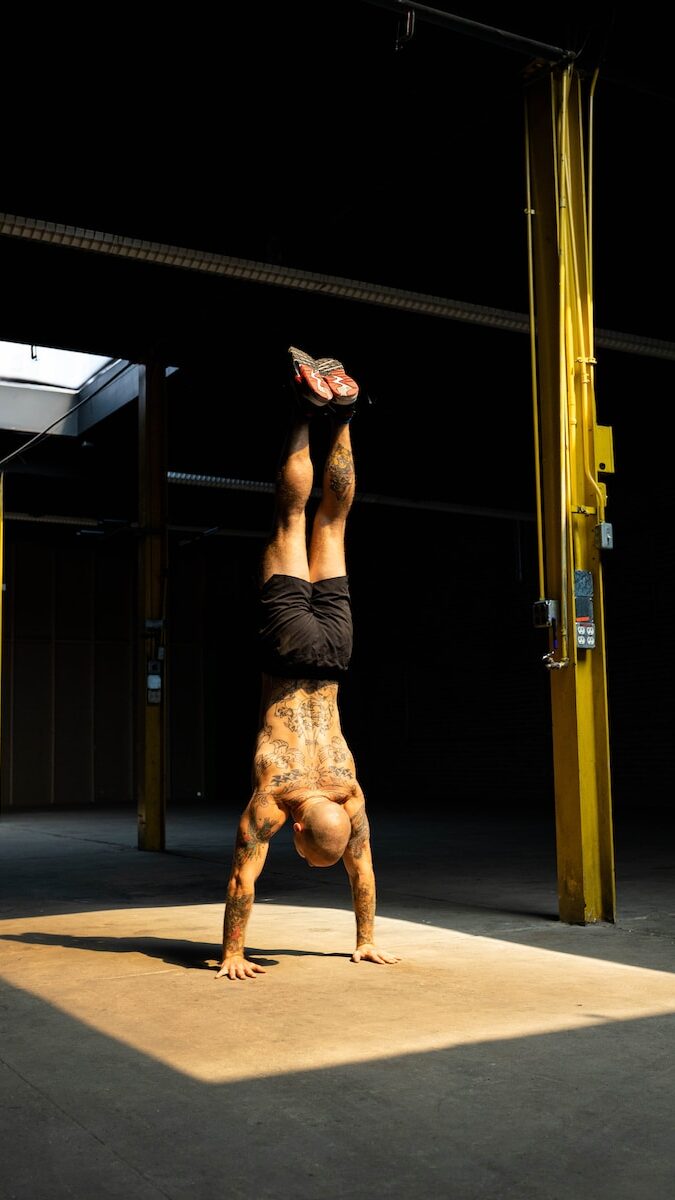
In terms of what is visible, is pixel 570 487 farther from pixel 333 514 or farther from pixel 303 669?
pixel 303 669

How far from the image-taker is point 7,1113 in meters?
3.54

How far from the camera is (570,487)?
7188mm

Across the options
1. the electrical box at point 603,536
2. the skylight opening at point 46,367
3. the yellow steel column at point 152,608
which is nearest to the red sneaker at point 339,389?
the electrical box at point 603,536

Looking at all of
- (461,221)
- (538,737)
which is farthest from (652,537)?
(461,221)

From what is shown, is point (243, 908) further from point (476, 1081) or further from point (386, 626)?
point (386, 626)

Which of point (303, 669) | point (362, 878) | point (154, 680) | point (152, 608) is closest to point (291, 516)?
point (303, 669)

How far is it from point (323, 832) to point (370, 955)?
3.71ft

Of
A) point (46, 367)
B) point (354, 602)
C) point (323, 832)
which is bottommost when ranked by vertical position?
point (323, 832)

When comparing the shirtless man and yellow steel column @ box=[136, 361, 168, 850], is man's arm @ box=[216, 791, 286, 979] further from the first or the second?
yellow steel column @ box=[136, 361, 168, 850]

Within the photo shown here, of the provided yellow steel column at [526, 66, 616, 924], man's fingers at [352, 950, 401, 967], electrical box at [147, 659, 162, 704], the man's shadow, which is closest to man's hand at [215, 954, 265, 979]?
the man's shadow

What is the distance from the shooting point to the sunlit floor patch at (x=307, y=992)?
429 centimetres

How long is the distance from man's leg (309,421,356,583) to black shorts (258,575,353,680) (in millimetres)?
134

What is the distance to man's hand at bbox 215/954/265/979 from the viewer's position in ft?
18.5

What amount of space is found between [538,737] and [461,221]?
A: 12.3 m
